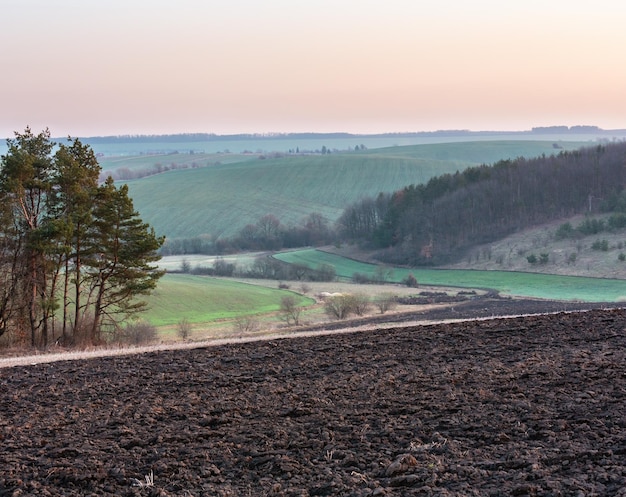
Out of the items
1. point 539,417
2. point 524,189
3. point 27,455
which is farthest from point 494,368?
point 524,189

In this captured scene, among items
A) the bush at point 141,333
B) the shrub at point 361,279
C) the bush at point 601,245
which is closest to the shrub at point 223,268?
the shrub at point 361,279

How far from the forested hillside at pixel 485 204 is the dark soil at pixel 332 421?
73.2 m

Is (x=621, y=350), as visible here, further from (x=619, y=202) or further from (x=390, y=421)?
(x=619, y=202)

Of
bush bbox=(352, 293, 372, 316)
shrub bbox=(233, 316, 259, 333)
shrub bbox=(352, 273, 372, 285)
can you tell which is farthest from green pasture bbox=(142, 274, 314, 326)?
shrub bbox=(352, 273, 372, 285)

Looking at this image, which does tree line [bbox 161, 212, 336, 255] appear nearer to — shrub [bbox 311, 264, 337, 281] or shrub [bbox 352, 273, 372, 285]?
shrub [bbox 311, 264, 337, 281]

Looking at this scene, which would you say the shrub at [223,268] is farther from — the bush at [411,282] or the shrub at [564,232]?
the shrub at [564,232]

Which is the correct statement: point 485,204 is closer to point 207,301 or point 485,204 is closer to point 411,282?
point 411,282

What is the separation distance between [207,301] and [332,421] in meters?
51.5

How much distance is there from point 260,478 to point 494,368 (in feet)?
19.0

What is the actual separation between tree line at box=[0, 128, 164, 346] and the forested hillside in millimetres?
59292

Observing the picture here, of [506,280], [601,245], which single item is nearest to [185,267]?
[506,280]

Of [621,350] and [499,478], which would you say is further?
[621,350]

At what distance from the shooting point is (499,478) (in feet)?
23.4

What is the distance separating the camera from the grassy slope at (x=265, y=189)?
398 feet
